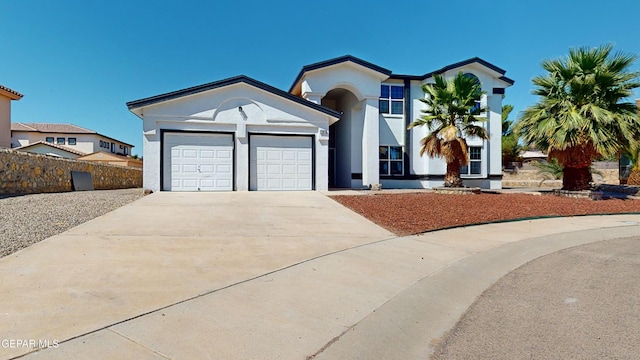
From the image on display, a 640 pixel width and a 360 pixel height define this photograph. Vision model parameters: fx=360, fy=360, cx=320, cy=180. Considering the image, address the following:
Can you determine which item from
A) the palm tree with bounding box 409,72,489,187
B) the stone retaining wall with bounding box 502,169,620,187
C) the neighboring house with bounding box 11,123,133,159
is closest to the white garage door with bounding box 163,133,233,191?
the palm tree with bounding box 409,72,489,187

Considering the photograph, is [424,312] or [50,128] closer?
[424,312]

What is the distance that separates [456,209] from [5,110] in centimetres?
2805

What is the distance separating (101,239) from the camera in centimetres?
678

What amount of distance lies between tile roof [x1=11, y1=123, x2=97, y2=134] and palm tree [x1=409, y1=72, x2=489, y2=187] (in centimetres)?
5123

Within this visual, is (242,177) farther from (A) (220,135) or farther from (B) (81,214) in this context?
(B) (81,214)

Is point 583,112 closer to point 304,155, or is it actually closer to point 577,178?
point 577,178

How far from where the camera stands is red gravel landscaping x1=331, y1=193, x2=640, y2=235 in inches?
396

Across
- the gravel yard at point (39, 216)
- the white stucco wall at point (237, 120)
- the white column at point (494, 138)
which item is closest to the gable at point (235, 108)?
the white stucco wall at point (237, 120)

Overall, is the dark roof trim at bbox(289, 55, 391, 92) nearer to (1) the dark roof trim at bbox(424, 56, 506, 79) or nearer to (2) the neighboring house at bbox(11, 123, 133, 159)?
(1) the dark roof trim at bbox(424, 56, 506, 79)

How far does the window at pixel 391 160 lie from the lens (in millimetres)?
22297

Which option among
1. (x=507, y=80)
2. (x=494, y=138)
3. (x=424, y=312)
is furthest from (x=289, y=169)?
(x=507, y=80)

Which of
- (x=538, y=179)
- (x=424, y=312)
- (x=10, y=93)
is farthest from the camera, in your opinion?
(x=538, y=179)

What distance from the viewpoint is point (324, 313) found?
4008 millimetres

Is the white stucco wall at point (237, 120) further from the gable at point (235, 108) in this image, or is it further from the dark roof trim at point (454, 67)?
the dark roof trim at point (454, 67)
